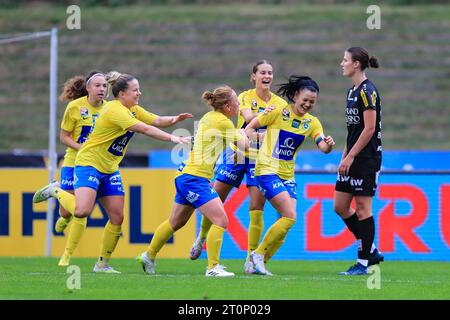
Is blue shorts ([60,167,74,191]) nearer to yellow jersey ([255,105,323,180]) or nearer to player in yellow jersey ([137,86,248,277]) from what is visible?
player in yellow jersey ([137,86,248,277])

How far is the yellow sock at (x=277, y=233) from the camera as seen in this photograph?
11039 mm

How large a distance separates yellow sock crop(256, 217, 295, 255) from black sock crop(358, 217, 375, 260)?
2.48 ft

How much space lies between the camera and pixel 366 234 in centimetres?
1105

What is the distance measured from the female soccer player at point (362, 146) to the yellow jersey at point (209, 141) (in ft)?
4.48

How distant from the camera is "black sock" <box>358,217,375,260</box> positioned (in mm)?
11055

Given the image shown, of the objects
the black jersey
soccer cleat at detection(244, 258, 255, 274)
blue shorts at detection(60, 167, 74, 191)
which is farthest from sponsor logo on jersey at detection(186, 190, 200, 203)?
blue shorts at detection(60, 167, 74, 191)

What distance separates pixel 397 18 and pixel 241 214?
21843mm

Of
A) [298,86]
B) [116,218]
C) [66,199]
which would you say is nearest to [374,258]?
[298,86]

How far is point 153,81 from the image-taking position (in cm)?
3275

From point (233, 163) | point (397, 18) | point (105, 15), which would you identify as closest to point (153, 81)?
point (105, 15)

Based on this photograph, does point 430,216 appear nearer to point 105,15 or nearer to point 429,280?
point 429,280

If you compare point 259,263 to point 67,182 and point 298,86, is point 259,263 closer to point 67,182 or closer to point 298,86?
point 298,86
